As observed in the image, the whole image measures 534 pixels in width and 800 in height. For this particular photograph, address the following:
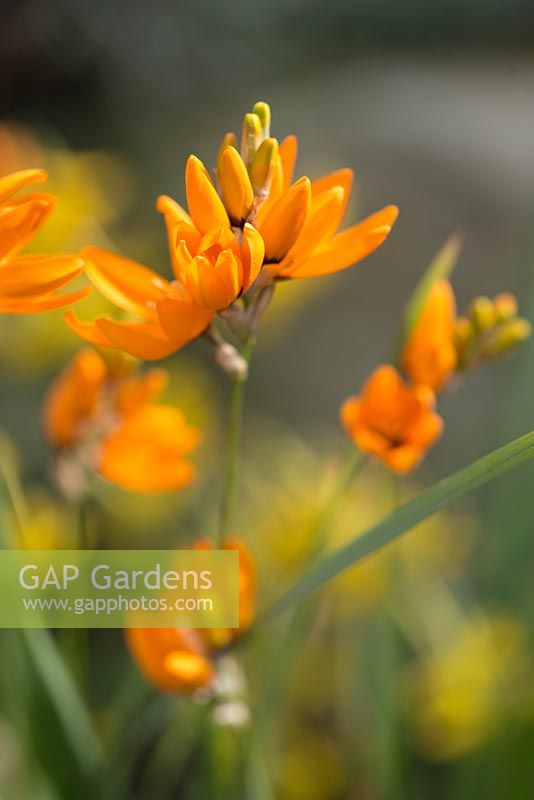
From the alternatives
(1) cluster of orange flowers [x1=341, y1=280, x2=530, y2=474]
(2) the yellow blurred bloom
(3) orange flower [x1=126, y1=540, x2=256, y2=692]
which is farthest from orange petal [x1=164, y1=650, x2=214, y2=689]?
(2) the yellow blurred bloom

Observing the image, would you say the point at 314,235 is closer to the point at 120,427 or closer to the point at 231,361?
the point at 231,361

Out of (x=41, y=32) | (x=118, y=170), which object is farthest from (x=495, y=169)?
(x=41, y=32)

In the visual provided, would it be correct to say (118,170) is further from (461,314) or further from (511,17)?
(511,17)

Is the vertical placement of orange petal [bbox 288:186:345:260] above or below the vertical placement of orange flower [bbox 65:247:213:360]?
above

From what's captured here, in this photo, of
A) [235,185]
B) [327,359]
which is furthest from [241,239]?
[327,359]

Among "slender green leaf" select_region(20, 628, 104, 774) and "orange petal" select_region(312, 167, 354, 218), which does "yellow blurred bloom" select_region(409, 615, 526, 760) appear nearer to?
"slender green leaf" select_region(20, 628, 104, 774)

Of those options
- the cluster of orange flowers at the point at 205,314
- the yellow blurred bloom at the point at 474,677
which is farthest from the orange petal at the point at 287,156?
the yellow blurred bloom at the point at 474,677

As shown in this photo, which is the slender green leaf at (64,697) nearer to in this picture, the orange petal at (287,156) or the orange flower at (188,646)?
the orange flower at (188,646)
